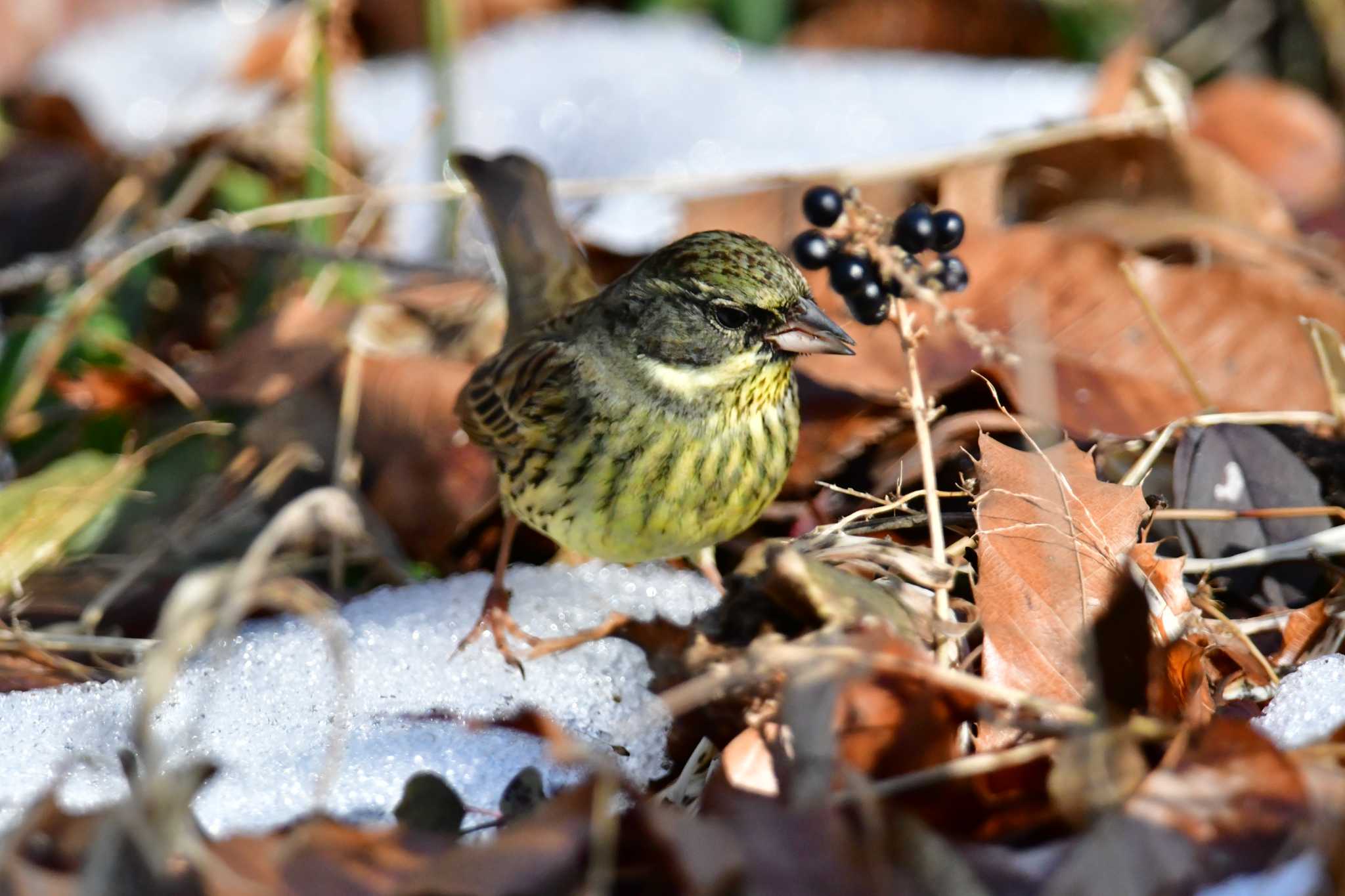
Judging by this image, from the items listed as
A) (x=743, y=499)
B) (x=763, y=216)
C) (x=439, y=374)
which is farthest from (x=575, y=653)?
(x=763, y=216)

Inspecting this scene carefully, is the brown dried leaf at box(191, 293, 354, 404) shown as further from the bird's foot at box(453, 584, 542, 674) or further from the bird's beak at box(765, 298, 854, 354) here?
the bird's beak at box(765, 298, 854, 354)

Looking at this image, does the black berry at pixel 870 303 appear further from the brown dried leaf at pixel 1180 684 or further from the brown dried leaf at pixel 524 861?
the brown dried leaf at pixel 524 861

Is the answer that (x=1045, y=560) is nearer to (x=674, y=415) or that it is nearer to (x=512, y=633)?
(x=674, y=415)

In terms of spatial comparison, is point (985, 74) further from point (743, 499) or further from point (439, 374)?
point (743, 499)

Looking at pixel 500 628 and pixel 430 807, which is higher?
pixel 430 807

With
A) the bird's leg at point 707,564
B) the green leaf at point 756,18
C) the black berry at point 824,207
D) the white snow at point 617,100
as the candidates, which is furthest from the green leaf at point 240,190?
the black berry at point 824,207

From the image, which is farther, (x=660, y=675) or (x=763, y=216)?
(x=763, y=216)

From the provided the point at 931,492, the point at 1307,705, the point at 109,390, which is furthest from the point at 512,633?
the point at 109,390
